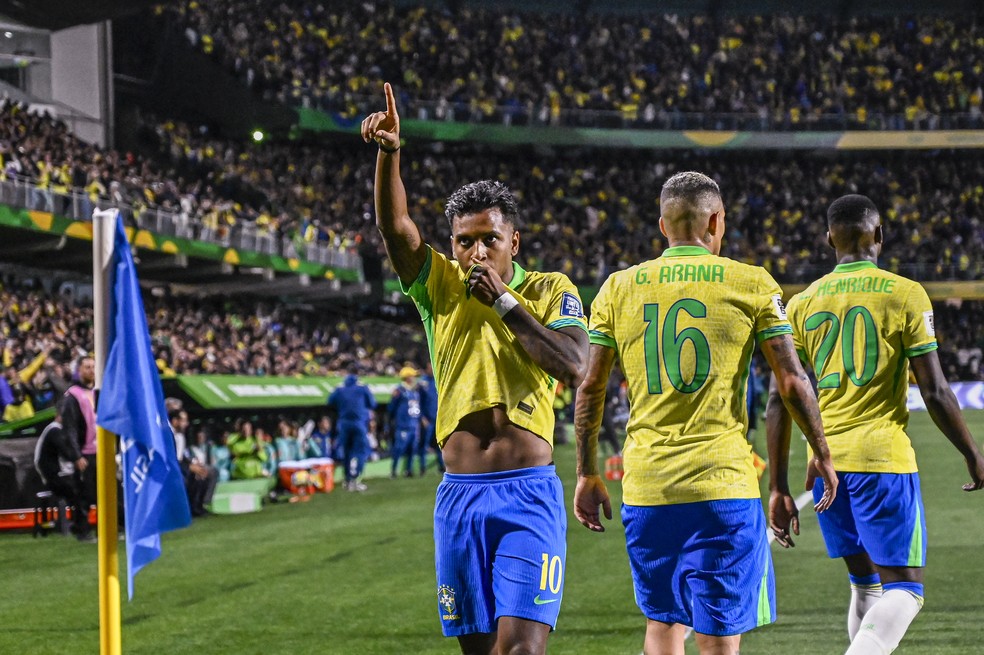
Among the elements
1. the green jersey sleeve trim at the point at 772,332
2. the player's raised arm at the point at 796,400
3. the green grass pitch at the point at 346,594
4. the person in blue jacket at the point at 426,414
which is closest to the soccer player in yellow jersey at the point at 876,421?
the player's raised arm at the point at 796,400

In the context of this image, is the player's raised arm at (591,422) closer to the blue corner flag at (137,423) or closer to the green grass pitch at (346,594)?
the blue corner flag at (137,423)

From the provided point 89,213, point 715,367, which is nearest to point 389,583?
point 715,367

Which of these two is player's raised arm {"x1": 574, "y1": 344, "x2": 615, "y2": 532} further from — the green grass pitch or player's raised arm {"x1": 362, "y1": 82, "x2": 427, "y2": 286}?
the green grass pitch

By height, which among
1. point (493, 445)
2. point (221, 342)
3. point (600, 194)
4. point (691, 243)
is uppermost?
point (600, 194)

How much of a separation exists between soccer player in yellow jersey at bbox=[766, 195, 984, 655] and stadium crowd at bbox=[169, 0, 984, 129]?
40982 mm

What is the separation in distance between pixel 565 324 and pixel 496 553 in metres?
0.85

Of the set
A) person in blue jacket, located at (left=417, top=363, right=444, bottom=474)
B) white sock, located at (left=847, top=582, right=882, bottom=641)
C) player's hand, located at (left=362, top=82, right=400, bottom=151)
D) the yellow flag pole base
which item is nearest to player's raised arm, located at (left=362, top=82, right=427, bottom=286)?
player's hand, located at (left=362, top=82, right=400, bottom=151)

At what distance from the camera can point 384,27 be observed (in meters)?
51.7

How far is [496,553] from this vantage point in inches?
171

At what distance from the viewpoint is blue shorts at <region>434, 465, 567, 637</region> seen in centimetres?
429

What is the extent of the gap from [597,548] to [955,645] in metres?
5.36

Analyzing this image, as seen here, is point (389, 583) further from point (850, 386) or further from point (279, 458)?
point (279, 458)

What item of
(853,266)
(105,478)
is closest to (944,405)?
(853,266)

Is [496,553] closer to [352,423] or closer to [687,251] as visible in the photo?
[687,251]
